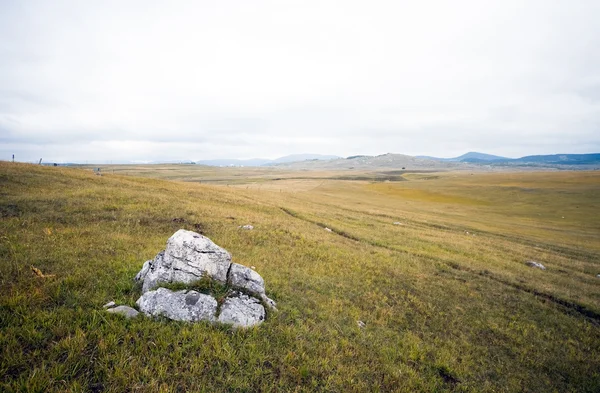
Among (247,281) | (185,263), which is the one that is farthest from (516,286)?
(185,263)

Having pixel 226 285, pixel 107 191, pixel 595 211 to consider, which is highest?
pixel 107 191

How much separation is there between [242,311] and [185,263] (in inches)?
130

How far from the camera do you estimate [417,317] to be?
44.3 ft

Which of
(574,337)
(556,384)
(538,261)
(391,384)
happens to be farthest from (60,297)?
(538,261)

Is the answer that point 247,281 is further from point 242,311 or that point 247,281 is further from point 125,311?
point 125,311

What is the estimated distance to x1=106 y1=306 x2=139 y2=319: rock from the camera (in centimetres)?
838

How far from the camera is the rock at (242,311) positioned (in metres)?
9.15

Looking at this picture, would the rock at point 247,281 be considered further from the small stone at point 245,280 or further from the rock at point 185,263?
the rock at point 185,263

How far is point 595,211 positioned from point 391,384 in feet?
293

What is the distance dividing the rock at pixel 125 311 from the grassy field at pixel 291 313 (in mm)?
248

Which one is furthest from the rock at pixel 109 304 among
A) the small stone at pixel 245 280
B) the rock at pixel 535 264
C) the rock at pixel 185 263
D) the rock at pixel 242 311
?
the rock at pixel 535 264

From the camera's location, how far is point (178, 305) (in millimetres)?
9031

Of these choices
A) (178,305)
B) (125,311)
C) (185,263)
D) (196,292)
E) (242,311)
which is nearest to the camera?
(125,311)

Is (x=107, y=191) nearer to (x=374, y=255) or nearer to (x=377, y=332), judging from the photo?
(x=374, y=255)
